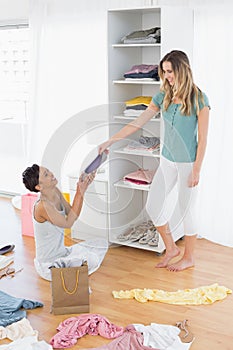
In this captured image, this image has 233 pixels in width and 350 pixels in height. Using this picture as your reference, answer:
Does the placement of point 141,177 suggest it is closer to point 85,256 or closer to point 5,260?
point 85,256

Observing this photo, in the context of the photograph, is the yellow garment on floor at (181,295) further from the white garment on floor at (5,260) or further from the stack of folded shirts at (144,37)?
the stack of folded shirts at (144,37)

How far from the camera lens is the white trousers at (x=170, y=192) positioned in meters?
3.54

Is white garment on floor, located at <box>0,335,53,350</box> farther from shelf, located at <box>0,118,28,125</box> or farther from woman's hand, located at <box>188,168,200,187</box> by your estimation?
shelf, located at <box>0,118,28,125</box>

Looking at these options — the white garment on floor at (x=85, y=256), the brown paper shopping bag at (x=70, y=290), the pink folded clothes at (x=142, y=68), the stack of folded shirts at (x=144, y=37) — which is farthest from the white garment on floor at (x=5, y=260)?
the stack of folded shirts at (x=144, y=37)

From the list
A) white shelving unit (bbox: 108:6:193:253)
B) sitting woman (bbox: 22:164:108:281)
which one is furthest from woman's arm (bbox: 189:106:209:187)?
sitting woman (bbox: 22:164:108:281)

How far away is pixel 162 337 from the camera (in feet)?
9.00

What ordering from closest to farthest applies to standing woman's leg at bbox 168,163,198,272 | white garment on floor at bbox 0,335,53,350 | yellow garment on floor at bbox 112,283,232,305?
white garment on floor at bbox 0,335,53,350 < yellow garment on floor at bbox 112,283,232,305 < standing woman's leg at bbox 168,163,198,272

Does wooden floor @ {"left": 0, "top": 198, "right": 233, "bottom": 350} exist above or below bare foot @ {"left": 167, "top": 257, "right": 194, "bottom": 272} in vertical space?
below

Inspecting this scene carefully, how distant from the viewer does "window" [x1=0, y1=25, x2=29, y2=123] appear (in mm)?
5262

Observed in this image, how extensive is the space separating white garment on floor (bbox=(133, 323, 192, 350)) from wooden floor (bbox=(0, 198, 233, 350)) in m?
0.08

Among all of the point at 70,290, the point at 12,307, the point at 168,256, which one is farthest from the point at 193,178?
the point at 12,307

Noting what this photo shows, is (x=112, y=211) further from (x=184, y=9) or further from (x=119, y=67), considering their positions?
(x=184, y=9)

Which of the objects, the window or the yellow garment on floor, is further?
the window

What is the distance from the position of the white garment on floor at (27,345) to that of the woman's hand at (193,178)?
54.1 inches
